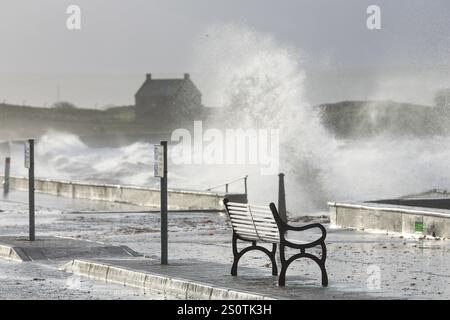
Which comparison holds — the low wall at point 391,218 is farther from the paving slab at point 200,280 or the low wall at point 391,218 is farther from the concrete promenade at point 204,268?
the paving slab at point 200,280

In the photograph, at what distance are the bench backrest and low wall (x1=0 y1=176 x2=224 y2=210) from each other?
12.2 metres

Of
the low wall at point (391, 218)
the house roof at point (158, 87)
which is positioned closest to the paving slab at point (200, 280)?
the low wall at point (391, 218)

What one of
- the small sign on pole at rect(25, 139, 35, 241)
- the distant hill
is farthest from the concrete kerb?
the distant hill

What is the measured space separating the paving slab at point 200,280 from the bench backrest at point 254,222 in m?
0.44

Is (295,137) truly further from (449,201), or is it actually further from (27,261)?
(27,261)

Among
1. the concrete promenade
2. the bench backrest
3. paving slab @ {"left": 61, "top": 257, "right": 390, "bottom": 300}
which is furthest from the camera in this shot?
the bench backrest

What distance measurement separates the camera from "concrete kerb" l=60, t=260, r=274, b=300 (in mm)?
11758

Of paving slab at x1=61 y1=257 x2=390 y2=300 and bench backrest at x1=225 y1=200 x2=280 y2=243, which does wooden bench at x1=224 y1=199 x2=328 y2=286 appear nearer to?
bench backrest at x1=225 y1=200 x2=280 y2=243

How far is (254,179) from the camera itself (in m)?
42.5

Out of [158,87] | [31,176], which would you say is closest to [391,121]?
[31,176]

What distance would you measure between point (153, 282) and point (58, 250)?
3.81m

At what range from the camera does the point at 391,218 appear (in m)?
19.2
